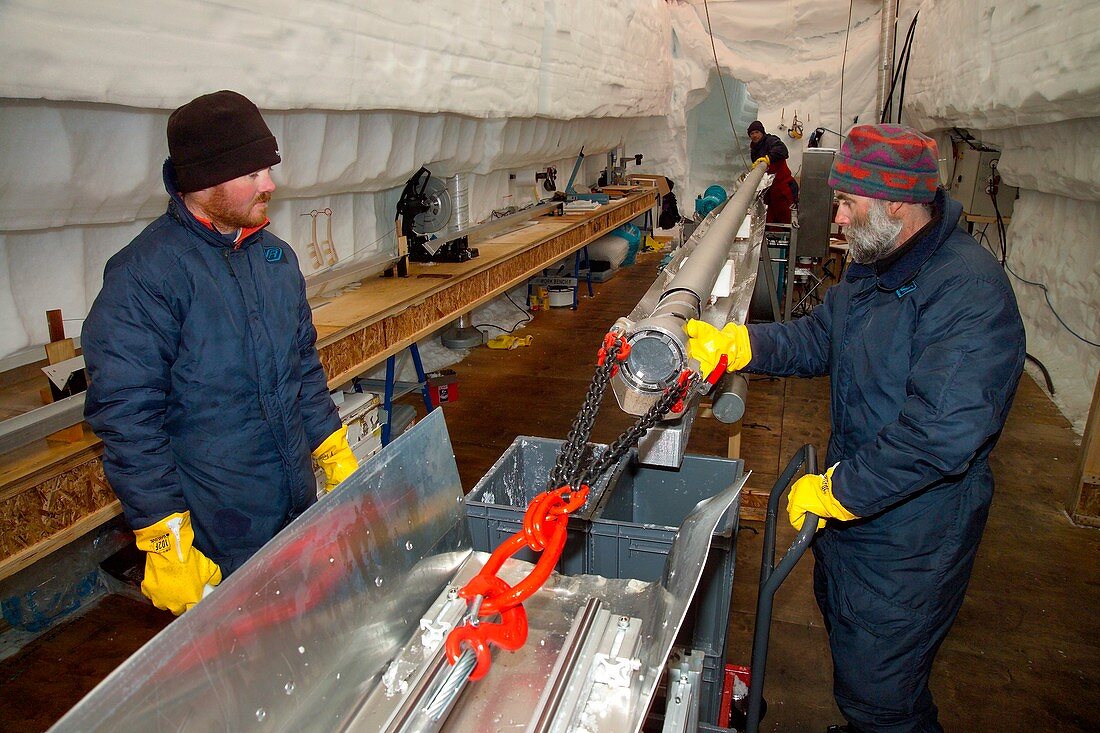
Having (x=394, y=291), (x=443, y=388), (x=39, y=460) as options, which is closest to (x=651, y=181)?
(x=443, y=388)

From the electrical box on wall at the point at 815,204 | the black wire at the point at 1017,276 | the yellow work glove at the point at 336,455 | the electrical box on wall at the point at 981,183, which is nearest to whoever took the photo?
the yellow work glove at the point at 336,455

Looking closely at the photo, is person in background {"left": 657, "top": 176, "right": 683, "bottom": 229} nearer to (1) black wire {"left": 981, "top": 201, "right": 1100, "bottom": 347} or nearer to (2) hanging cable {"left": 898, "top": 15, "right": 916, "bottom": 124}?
(2) hanging cable {"left": 898, "top": 15, "right": 916, "bottom": 124}

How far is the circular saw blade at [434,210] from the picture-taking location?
3836mm

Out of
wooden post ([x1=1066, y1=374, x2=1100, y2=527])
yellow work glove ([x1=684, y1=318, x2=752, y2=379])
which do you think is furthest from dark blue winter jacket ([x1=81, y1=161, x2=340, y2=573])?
A: wooden post ([x1=1066, y1=374, x2=1100, y2=527])

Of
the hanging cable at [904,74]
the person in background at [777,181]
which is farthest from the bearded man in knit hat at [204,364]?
the hanging cable at [904,74]

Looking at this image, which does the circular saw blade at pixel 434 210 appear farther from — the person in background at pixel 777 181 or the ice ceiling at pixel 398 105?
the person in background at pixel 777 181

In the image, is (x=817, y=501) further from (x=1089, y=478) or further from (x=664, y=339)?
(x=1089, y=478)

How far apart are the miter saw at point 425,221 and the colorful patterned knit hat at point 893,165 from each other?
2525 mm

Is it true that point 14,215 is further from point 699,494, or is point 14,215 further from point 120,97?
point 699,494

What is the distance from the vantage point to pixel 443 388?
14.9 ft

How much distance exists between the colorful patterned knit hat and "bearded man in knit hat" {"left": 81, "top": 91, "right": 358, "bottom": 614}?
4.43ft

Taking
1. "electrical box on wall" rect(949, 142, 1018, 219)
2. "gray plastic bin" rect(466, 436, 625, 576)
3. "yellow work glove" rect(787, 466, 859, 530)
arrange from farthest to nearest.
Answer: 1. "electrical box on wall" rect(949, 142, 1018, 219)
2. "gray plastic bin" rect(466, 436, 625, 576)
3. "yellow work glove" rect(787, 466, 859, 530)

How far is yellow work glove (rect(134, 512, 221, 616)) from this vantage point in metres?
1.53

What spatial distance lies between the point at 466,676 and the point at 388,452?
0.38 meters
